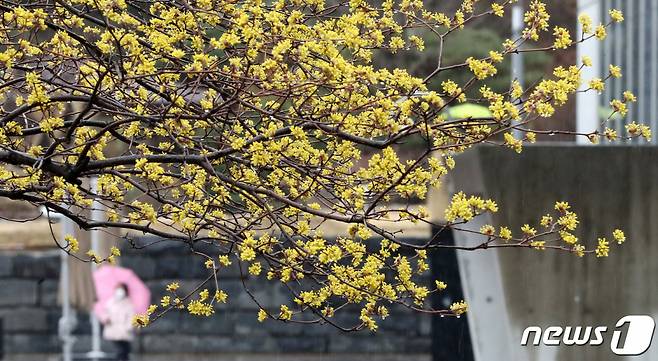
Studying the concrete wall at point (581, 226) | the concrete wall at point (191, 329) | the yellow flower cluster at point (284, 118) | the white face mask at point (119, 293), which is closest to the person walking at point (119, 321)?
the white face mask at point (119, 293)

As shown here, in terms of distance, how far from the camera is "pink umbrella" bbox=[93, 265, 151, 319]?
559 inches

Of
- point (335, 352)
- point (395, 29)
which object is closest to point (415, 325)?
point (335, 352)

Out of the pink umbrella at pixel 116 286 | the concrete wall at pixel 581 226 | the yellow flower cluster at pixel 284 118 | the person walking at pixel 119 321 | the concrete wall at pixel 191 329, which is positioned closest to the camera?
the yellow flower cluster at pixel 284 118

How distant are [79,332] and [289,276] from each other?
10.1m

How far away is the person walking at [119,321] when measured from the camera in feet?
46.2

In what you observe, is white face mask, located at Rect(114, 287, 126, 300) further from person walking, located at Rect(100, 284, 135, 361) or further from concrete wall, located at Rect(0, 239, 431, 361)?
concrete wall, located at Rect(0, 239, 431, 361)

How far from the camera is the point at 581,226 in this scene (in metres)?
7.44

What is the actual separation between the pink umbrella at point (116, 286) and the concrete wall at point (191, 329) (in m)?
0.15

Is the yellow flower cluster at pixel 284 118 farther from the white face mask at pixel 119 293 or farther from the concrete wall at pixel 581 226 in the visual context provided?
the white face mask at pixel 119 293

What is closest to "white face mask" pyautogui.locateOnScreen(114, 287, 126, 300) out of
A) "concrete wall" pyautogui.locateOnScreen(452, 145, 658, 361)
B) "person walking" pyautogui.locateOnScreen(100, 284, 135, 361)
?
"person walking" pyautogui.locateOnScreen(100, 284, 135, 361)

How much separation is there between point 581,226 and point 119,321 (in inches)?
305

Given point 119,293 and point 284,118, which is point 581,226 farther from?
point 119,293

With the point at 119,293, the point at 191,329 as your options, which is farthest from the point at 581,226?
the point at 191,329

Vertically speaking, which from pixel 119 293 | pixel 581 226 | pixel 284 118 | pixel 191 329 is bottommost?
pixel 191 329
